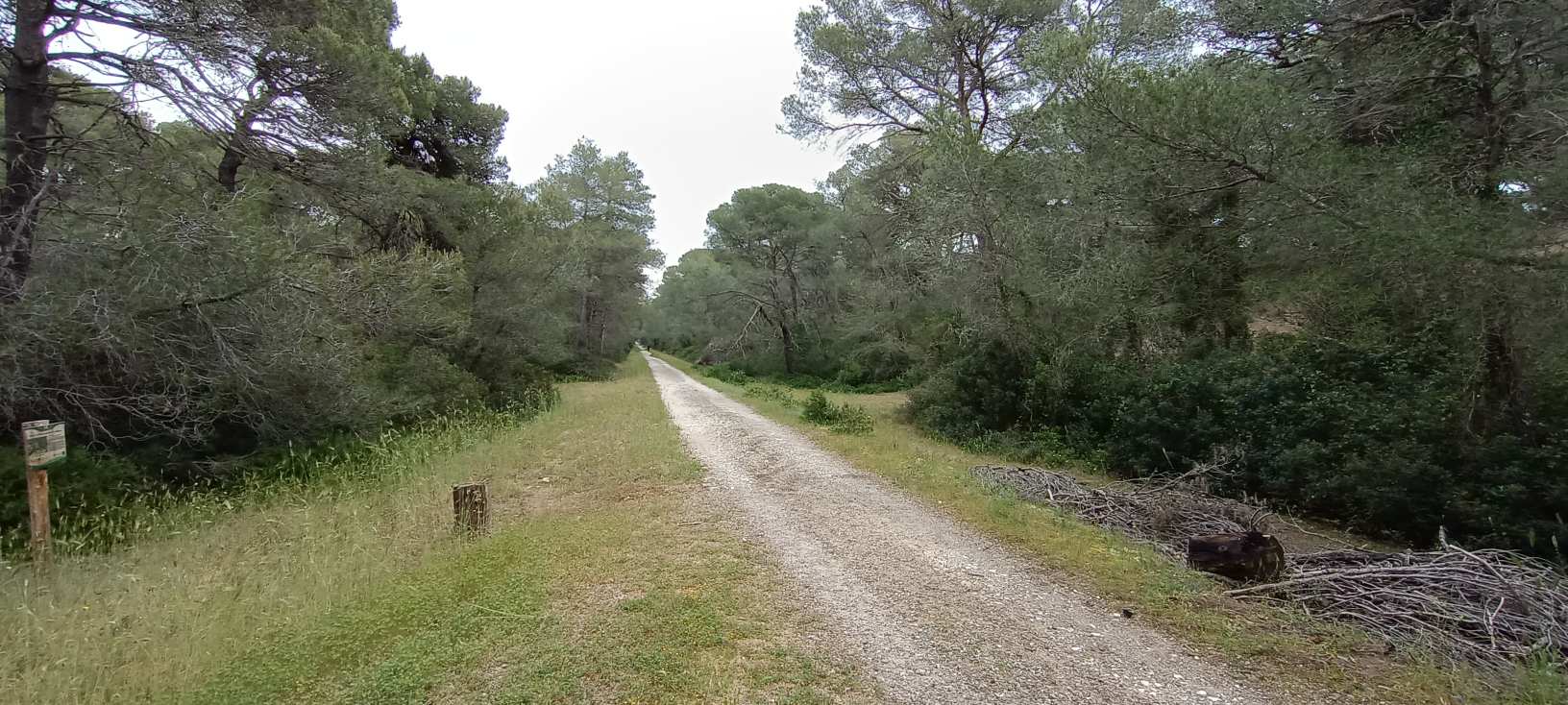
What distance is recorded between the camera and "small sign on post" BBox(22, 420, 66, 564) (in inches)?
177

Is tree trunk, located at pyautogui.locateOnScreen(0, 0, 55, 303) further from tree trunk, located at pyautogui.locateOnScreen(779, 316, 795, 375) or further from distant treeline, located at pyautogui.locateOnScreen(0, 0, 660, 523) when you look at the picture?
tree trunk, located at pyautogui.locateOnScreen(779, 316, 795, 375)

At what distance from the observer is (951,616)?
12.6 ft

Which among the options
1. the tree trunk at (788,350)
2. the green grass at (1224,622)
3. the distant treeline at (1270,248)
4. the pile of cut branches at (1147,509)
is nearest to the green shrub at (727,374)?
the tree trunk at (788,350)

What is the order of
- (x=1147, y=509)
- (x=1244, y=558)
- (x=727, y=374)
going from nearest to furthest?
(x=1244, y=558) → (x=1147, y=509) → (x=727, y=374)

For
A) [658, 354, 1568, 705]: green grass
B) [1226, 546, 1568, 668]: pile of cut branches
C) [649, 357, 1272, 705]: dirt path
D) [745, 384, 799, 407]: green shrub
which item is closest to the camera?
[658, 354, 1568, 705]: green grass

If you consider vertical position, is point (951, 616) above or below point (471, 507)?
below

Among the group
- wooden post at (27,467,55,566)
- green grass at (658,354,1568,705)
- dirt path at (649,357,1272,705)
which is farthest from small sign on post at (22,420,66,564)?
green grass at (658,354,1568,705)

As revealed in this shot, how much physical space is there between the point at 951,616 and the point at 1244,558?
7.61 ft

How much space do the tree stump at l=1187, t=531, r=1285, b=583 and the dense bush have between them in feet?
10.4

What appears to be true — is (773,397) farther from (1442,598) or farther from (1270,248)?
(1442,598)

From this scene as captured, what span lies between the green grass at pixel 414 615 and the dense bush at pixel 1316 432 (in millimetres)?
7190

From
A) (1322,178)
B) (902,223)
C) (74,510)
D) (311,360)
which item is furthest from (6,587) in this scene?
(902,223)

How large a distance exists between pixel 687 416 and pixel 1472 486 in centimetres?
1262

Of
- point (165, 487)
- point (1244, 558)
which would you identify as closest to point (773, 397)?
point (165, 487)
